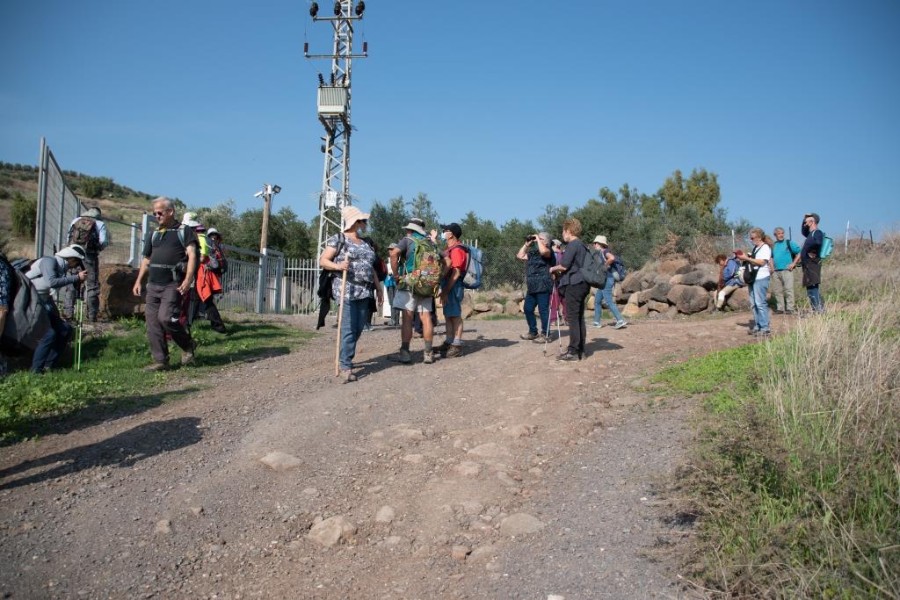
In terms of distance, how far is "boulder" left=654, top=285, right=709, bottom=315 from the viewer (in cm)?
1688

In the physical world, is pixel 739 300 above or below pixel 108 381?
above

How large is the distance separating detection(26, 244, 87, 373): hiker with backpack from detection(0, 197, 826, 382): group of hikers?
1 centimetres

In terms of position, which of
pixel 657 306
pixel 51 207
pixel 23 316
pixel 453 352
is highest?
pixel 51 207

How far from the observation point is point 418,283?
8945 mm

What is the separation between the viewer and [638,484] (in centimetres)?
460

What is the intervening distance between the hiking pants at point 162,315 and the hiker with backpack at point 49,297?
43.6 inches

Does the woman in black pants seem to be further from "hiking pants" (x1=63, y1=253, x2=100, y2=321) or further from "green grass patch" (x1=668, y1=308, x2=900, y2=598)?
"hiking pants" (x1=63, y1=253, x2=100, y2=321)

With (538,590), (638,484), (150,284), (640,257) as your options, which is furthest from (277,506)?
(640,257)

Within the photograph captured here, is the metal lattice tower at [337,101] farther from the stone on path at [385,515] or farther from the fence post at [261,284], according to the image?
the stone on path at [385,515]

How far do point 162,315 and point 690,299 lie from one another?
1282 cm

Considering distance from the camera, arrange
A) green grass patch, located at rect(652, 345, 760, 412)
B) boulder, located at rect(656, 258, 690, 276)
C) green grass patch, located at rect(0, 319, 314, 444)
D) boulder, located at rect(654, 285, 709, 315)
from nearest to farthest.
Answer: green grass patch, located at rect(652, 345, 760, 412)
green grass patch, located at rect(0, 319, 314, 444)
boulder, located at rect(654, 285, 709, 315)
boulder, located at rect(656, 258, 690, 276)

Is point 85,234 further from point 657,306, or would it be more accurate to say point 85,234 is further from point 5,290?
point 657,306

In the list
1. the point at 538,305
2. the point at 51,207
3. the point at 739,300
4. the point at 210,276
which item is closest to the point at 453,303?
the point at 538,305

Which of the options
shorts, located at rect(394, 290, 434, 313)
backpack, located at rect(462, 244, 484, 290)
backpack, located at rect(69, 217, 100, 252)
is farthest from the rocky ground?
backpack, located at rect(69, 217, 100, 252)
